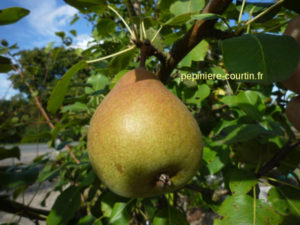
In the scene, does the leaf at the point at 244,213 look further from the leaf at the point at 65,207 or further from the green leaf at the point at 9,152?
the green leaf at the point at 9,152

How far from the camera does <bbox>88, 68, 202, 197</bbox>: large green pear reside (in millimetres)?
525

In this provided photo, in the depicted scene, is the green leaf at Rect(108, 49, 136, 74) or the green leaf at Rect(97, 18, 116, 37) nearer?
the green leaf at Rect(108, 49, 136, 74)

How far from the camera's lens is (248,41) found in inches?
19.6

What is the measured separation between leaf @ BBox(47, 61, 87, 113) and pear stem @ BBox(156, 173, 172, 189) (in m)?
0.47

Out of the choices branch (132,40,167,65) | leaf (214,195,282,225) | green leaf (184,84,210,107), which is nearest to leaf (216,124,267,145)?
leaf (214,195,282,225)

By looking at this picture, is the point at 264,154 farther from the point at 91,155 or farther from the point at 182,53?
the point at 91,155

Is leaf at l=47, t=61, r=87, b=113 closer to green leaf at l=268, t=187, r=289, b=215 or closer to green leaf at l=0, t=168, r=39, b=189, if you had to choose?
green leaf at l=0, t=168, r=39, b=189

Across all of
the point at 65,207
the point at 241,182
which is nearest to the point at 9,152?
the point at 65,207

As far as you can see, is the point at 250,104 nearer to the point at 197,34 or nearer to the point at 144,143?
the point at 197,34

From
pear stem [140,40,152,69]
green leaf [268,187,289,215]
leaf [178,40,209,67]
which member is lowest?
green leaf [268,187,289,215]

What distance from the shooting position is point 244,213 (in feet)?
2.63

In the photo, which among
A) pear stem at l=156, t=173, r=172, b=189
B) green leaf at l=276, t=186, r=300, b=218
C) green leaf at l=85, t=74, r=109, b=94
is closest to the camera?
pear stem at l=156, t=173, r=172, b=189

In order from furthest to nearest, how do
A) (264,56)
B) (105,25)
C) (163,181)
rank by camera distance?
(105,25)
(163,181)
(264,56)

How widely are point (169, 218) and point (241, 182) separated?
1.17 ft
